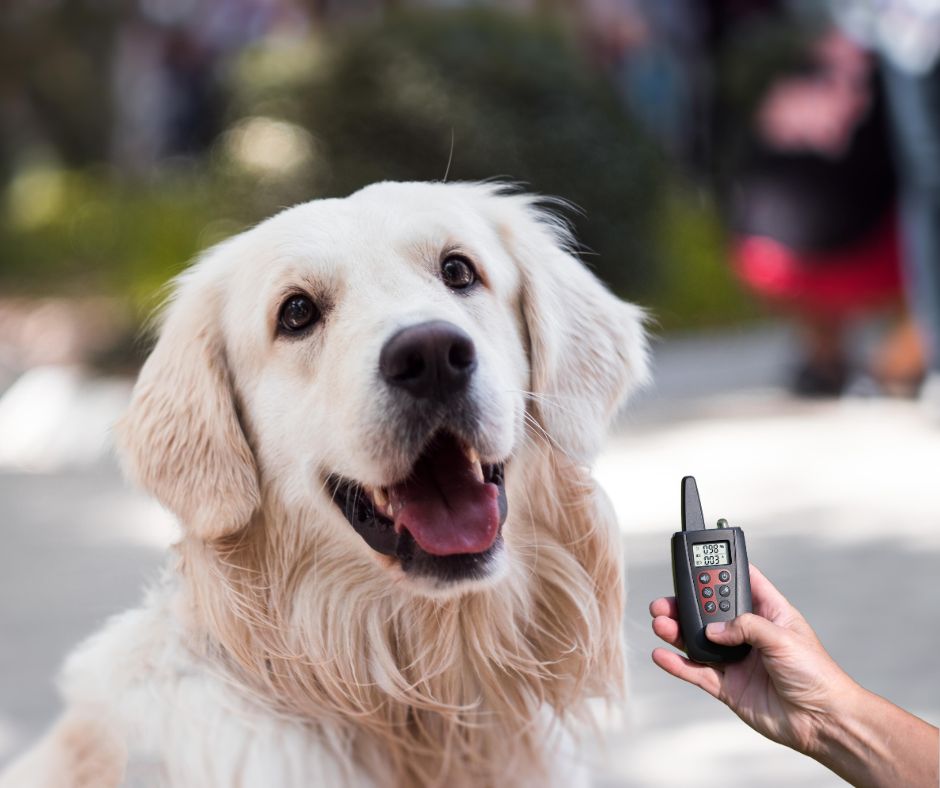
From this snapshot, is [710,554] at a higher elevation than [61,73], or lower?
lower

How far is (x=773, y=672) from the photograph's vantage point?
2277mm

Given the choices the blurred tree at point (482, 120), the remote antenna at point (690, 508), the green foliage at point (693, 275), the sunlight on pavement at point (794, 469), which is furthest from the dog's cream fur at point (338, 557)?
the green foliage at point (693, 275)

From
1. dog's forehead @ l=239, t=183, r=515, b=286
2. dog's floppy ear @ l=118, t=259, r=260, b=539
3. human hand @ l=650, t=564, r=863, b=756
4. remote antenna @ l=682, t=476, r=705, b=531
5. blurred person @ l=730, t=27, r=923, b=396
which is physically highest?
blurred person @ l=730, t=27, r=923, b=396

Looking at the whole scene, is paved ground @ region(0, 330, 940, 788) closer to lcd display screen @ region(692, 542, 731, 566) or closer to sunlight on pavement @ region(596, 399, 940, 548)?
sunlight on pavement @ region(596, 399, 940, 548)

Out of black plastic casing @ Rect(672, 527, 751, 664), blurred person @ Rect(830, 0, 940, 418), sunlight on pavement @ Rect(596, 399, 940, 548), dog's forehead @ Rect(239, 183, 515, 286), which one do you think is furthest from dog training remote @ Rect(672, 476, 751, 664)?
blurred person @ Rect(830, 0, 940, 418)

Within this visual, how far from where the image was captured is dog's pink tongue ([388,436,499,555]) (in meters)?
2.57

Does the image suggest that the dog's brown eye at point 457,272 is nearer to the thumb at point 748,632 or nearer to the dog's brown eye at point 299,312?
the dog's brown eye at point 299,312

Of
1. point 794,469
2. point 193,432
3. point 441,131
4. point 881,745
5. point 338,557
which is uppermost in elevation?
point 441,131

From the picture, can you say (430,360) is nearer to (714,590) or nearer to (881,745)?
(714,590)

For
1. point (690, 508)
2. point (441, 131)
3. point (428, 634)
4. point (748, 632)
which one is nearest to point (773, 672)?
point (748, 632)

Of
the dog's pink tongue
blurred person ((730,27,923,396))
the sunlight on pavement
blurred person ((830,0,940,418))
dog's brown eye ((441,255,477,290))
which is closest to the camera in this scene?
the dog's pink tongue

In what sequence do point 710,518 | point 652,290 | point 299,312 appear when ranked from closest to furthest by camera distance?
point 299,312, point 710,518, point 652,290

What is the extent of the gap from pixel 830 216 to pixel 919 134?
82 centimetres

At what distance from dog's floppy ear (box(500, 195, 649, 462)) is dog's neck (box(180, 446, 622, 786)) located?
114mm
